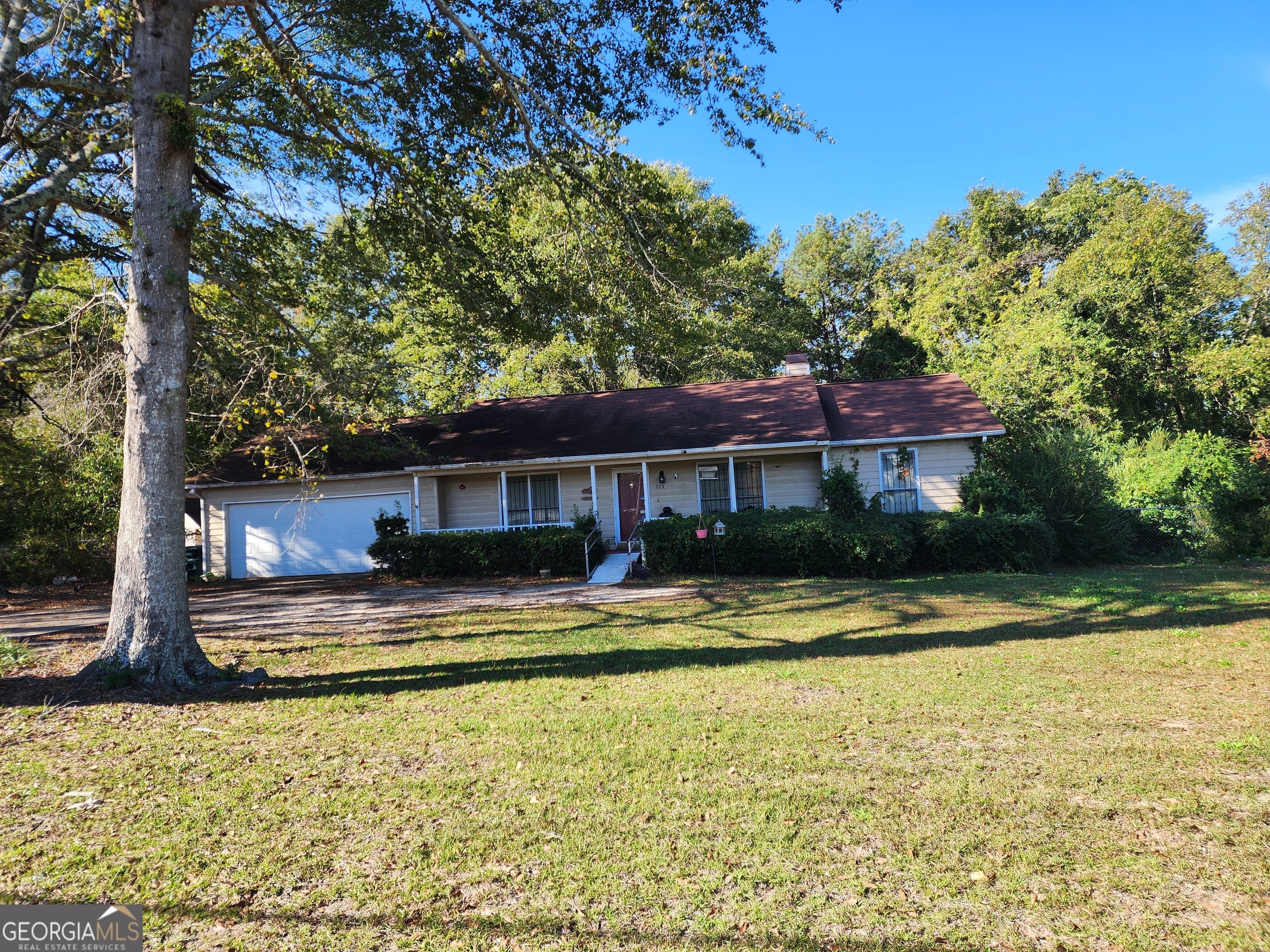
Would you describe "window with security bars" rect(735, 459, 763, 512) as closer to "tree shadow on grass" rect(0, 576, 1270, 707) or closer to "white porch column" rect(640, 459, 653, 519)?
"white porch column" rect(640, 459, 653, 519)

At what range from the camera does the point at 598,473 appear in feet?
61.3

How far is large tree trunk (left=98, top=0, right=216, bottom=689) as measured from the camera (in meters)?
6.69

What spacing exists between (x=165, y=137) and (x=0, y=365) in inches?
205

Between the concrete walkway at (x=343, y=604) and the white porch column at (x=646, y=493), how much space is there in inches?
153

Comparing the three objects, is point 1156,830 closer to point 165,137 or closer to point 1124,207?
point 165,137

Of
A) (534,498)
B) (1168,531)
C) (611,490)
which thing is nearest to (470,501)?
(534,498)

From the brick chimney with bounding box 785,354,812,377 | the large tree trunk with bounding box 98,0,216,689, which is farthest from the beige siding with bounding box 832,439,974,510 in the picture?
the large tree trunk with bounding box 98,0,216,689

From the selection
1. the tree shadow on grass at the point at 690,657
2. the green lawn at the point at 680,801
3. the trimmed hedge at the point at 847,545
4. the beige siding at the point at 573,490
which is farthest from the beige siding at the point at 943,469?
the green lawn at the point at 680,801

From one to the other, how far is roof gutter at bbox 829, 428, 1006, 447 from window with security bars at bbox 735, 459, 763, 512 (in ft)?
Answer: 6.85

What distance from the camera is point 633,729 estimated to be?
5.34m

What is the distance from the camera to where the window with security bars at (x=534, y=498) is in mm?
A: 19031

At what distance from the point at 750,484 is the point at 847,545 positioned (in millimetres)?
5231

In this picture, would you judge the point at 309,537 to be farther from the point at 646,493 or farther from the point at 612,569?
the point at 646,493

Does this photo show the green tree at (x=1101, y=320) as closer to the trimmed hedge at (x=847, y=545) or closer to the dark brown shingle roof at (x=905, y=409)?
the dark brown shingle roof at (x=905, y=409)
